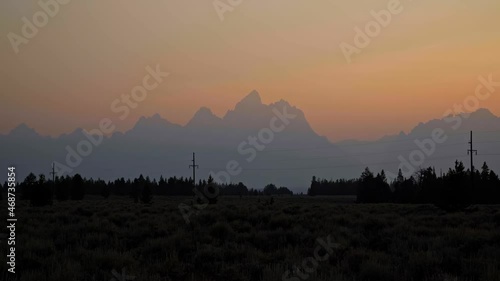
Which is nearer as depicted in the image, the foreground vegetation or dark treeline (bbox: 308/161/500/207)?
the foreground vegetation

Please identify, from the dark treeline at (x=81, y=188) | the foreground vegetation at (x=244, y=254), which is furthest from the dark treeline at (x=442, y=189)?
the dark treeline at (x=81, y=188)

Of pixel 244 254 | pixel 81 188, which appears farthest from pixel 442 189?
pixel 81 188

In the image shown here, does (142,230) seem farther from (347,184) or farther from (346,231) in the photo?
(347,184)

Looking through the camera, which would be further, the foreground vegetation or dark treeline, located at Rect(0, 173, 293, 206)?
dark treeline, located at Rect(0, 173, 293, 206)

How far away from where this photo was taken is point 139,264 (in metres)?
10.2

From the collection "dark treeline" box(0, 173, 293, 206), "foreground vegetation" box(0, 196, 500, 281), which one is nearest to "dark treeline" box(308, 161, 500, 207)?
"foreground vegetation" box(0, 196, 500, 281)

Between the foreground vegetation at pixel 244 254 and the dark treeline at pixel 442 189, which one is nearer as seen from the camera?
the foreground vegetation at pixel 244 254

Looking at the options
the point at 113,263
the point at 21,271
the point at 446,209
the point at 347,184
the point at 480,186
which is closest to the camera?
the point at 21,271

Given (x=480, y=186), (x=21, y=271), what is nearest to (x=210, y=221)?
(x=21, y=271)

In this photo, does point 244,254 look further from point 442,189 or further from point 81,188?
point 81,188

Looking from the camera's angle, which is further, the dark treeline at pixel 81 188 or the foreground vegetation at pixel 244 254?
the dark treeline at pixel 81 188

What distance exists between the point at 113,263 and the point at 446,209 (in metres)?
26.8

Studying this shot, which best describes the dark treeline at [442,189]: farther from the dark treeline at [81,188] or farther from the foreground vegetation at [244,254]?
the dark treeline at [81,188]

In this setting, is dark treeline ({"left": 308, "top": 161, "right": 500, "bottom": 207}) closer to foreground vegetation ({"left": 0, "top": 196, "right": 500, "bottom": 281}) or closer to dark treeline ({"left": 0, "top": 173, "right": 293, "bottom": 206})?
foreground vegetation ({"left": 0, "top": 196, "right": 500, "bottom": 281})
